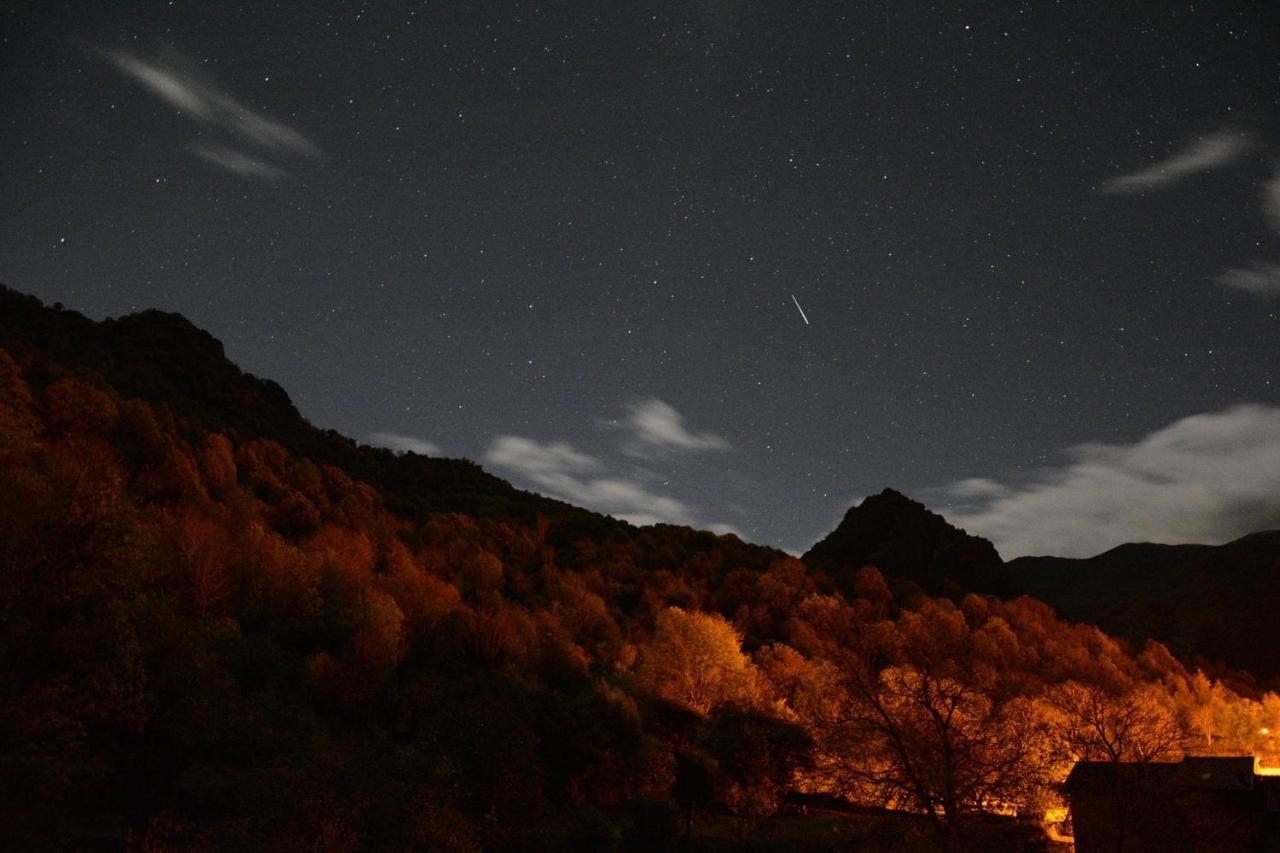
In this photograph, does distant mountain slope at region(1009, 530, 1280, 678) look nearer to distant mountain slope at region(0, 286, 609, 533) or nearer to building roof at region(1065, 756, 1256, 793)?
distant mountain slope at region(0, 286, 609, 533)

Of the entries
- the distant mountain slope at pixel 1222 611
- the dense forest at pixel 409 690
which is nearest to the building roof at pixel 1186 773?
the dense forest at pixel 409 690

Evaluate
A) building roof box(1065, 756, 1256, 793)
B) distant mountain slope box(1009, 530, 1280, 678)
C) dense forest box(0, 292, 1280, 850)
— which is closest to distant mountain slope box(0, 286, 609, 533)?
dense forest box(0, 292, 1280, 850)

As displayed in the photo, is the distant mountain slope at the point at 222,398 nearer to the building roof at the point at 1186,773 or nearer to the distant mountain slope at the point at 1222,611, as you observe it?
the building roof at the point at 1186,773

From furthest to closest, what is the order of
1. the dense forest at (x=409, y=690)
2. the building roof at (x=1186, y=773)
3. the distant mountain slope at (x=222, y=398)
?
the distant mountain slope at (x=222, y=398) → the building roof at (x=1186, y=773) → the dense forest at (x=409, y=690)

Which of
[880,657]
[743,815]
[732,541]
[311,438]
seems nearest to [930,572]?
[732,541]

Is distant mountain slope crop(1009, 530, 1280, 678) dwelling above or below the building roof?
above

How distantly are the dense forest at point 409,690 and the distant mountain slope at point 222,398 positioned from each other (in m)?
1.94

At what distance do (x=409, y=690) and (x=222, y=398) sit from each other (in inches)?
4140

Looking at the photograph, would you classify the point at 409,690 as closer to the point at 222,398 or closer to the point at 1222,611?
the point at 222,398

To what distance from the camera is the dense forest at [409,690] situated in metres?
30.8

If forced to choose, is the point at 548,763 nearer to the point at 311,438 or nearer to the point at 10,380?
the point at 10,380

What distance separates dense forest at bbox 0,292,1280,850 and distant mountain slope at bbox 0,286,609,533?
1.94 meters

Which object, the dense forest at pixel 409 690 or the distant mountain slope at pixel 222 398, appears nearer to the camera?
the dense forest at pixel 409 690

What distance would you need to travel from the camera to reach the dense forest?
30.8 metres
